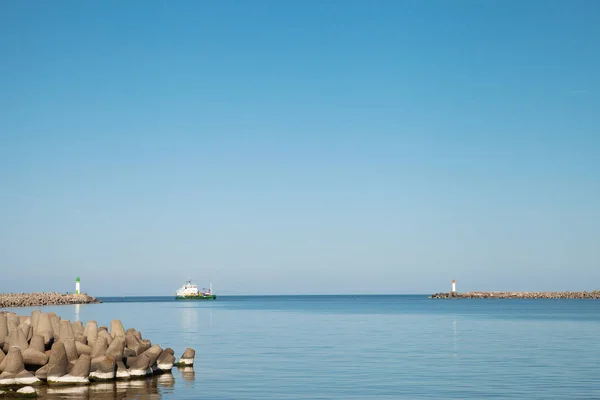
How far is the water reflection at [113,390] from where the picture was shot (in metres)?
23.1

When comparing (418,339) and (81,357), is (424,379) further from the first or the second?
(418,339)

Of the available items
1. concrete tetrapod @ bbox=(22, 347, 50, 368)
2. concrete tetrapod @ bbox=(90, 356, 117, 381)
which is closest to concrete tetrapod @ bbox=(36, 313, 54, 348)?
concrete tetrapod @ bbox=(22, 347, 50, 368)

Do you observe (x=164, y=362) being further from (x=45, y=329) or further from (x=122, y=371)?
(x=45, y=329)

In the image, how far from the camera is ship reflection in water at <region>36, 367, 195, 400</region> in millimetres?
23156

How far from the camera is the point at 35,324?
2983 cm

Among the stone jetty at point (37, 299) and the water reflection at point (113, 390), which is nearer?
the water reflection at point (113, 390)

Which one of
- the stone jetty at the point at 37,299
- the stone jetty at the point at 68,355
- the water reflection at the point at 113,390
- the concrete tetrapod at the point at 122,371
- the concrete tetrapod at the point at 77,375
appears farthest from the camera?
the stone jetty at the point at 37,299

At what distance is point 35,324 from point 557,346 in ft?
89.8

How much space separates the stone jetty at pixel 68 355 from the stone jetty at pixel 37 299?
259ft

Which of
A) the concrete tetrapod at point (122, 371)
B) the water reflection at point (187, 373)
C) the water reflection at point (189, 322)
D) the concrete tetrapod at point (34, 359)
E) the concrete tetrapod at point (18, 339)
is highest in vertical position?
the concrete tetrapod at point (18, 339)

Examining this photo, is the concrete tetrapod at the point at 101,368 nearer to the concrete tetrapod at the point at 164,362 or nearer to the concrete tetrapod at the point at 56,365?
the concrete tetrapod at the point at 56,365

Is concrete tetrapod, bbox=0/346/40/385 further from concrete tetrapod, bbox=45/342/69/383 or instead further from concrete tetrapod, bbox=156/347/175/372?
concrete tetrapod, bbox=156/347/175/372

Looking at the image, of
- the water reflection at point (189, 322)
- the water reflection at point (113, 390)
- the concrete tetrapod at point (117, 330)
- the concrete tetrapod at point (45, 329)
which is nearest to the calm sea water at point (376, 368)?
the water reflection at point (113, 390)

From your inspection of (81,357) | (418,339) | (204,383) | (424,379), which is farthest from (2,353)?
(418,339)
